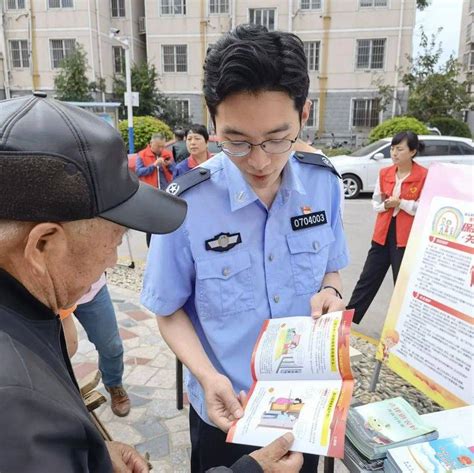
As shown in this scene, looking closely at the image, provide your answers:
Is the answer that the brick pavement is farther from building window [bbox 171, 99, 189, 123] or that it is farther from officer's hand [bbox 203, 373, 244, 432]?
building window [bbox 171, 99, 189, 123]

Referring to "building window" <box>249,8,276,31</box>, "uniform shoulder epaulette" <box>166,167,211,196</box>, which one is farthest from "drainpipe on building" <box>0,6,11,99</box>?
"uniform shoulder epaulette" <box>166,167,211,196</box>

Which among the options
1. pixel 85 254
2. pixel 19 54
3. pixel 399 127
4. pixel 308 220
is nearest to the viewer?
pixel 85 254

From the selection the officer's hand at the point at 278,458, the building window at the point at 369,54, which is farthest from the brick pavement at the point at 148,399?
the building window at the point at 369,54

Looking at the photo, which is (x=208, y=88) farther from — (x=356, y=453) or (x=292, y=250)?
(x=356, y=453)

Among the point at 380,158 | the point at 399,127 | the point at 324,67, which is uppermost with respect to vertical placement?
the point at 324,67

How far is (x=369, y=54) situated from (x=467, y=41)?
22.9 feet

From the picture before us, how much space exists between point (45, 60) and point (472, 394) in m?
23.7

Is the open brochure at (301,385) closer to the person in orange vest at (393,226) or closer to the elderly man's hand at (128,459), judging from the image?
the elderly man's hand at (128,459)

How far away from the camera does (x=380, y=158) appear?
10.1m

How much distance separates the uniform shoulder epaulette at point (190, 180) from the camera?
1.32 m

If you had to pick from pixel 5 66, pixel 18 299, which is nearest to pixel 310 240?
pixel 18 299

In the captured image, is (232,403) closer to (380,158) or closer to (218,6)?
(380,158)

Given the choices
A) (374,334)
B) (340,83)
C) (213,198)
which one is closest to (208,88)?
(213,198)

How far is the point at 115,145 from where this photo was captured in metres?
0.80
